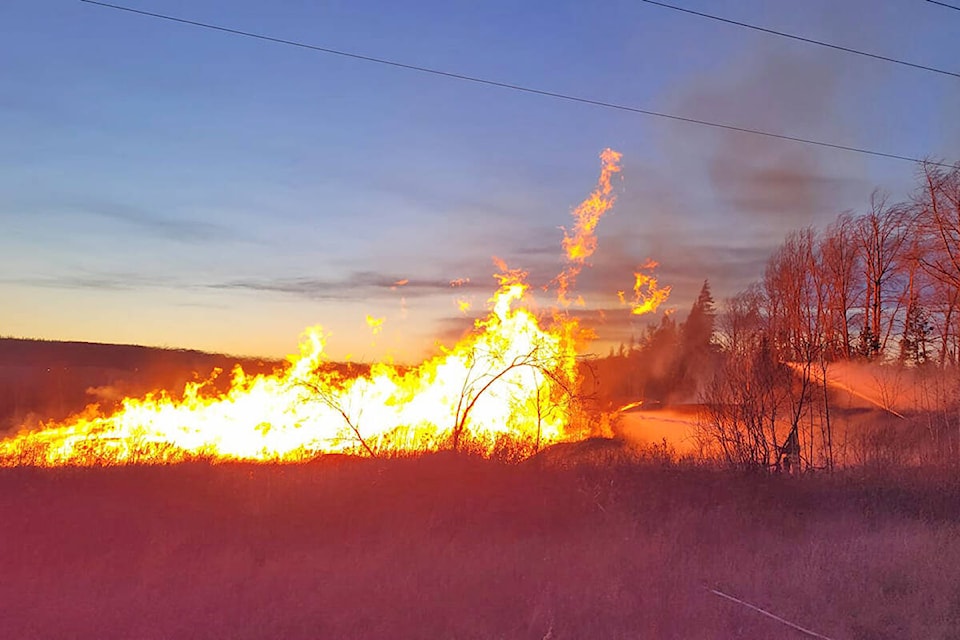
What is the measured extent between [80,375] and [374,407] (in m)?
25.2

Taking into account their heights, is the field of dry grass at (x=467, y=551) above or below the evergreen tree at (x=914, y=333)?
below

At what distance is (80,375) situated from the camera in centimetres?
4091

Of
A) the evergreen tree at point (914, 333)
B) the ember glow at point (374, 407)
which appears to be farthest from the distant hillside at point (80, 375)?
the evergreen tree at point (914, 333)

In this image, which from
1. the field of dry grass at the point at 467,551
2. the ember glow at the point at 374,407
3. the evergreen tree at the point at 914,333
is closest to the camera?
the field of dry grass at the point at 467,551

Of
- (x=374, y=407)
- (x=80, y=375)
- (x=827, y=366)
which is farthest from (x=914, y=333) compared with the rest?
(x=80, y=375)

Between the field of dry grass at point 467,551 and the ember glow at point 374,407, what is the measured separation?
244 cm

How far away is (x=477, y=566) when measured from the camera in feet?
37.4

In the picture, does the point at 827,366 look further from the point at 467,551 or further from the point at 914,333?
the point at 467,551

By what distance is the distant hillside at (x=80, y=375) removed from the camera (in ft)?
92.0

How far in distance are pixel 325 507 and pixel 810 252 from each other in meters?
40.4

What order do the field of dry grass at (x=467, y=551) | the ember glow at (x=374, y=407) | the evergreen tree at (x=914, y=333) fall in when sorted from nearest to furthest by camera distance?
the field of dry grass at (x=467, y=551) < the ember glow at (x=374, y=407) < the evergreen tree at (x=914, y=333)

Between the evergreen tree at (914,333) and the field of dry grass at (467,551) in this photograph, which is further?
the evergreen tree at (914,333)

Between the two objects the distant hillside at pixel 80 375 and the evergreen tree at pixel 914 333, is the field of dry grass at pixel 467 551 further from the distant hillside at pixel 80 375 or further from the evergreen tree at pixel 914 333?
the evergreen tree at pixel 914 333

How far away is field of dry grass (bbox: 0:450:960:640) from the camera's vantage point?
9188 mm
